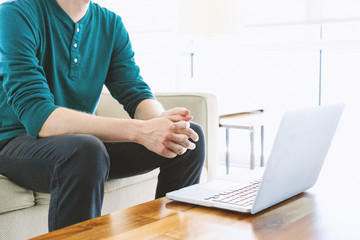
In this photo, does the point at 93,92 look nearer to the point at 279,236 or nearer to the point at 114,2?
the point at 279,236

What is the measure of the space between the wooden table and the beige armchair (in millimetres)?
569

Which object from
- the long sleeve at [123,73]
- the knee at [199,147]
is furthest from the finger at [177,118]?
the long sleeve at [123,73]

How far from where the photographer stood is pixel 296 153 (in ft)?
3.18

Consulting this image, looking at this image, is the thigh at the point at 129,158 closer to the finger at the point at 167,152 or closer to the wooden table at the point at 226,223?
the finger at the point at 167,152

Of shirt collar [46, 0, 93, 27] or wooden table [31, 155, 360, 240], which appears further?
shirt collar [46, 0, 93, 27]

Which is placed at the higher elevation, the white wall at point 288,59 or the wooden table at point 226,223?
the white wall at point 288,59

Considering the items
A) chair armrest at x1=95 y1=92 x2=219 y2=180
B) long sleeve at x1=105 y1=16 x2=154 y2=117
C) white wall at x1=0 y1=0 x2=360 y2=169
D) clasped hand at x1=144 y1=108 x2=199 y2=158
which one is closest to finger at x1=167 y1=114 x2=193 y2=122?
clasped hand at x1=144 y1=108 x2=199 y2=158

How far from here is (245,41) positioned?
3396 millimetres

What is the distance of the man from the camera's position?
3.92ft

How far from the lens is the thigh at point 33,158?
1216 millimetres

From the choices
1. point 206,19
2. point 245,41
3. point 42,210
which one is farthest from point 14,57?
point 245,41

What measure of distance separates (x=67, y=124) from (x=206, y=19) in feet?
5.01

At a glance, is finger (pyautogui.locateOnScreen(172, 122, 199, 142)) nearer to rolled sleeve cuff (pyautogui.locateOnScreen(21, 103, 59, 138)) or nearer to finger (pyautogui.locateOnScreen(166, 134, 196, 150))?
finger (pyautogui.locateOnScreen(166, 134, 196, 150))

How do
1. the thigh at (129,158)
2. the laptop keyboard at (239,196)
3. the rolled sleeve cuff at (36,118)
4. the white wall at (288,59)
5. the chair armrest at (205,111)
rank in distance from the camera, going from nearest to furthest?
the laptop keyboard at (239,196) → the rolled sleeve cuff at (36,118) → the thigh at (129,158) → the chair armrest at (205,111) → the white wall at (288,59)
